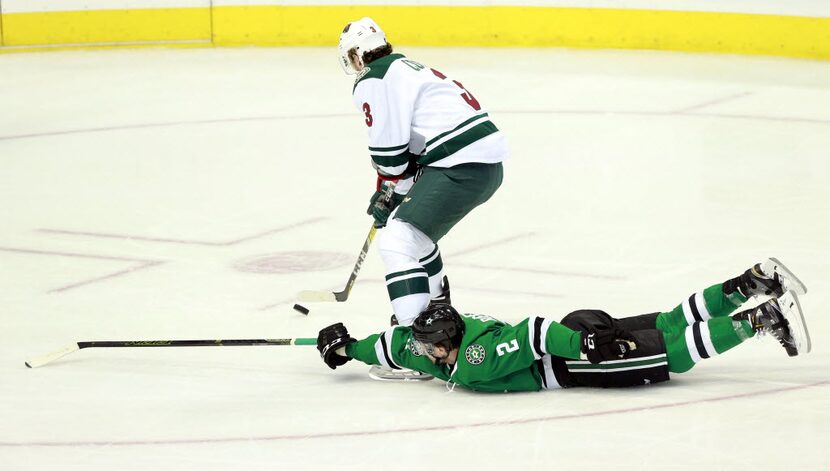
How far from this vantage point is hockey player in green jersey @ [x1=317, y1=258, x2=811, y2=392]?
3752mm

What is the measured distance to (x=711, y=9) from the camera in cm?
1109

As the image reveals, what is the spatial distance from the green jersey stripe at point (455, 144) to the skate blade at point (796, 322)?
3.55 ft

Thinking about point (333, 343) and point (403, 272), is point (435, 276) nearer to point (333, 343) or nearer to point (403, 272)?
point (403, 272)

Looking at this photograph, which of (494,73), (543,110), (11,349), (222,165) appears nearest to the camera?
(11,349)

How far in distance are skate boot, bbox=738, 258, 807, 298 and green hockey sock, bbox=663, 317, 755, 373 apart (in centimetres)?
22

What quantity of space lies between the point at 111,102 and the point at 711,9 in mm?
4636

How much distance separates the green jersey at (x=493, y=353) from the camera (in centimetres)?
380

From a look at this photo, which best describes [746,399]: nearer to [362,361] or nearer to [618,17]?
[362,361]

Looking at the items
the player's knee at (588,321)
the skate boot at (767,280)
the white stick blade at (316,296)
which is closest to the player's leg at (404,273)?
the player's knee at (588,321)

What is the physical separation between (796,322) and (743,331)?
0.14m

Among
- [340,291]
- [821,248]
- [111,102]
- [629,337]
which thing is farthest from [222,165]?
[629,337]

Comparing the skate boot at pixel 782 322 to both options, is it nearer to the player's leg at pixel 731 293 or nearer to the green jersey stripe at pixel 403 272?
the player's leg at pixel 731 293

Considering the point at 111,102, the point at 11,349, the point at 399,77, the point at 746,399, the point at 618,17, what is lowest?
the point at 746,399

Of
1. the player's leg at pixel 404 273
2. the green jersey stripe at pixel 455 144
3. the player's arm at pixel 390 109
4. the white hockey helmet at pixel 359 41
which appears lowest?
the player's leg at pixel 404 273
